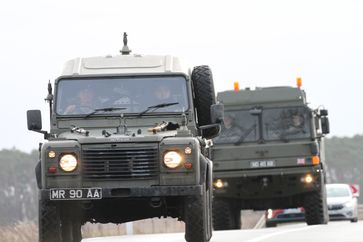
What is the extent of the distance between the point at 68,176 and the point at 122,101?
6.23 ft

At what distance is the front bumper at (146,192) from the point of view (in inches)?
584

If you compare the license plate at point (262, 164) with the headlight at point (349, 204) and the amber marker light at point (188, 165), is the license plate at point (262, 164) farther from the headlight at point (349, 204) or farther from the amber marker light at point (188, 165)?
the amber marker light at point (188, 165)

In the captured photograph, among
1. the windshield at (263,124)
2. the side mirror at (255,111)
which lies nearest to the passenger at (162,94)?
the windshield at (263,124)

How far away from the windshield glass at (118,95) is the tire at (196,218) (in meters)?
1.70

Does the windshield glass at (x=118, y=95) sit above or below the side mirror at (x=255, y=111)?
above

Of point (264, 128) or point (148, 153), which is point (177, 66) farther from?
point (264, 128)

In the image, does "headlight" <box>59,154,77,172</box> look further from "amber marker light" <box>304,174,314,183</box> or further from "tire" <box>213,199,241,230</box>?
"tire" <box>213,199,241,230</box>

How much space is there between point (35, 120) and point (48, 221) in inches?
60.1

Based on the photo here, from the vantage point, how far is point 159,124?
1602 centimetres

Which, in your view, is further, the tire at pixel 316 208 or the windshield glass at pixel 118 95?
the tire at pixel 316 208

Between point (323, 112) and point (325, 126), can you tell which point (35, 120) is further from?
point (323, 112)

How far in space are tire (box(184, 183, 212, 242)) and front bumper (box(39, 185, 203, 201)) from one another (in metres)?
0.17

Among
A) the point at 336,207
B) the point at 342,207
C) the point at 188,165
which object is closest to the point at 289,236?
the point at 188,165

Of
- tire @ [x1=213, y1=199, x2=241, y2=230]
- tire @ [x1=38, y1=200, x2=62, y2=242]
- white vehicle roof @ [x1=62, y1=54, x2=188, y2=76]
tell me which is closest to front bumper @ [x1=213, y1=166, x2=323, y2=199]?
tire @ [x1=213, y1=199, x2=241, y2=230]
